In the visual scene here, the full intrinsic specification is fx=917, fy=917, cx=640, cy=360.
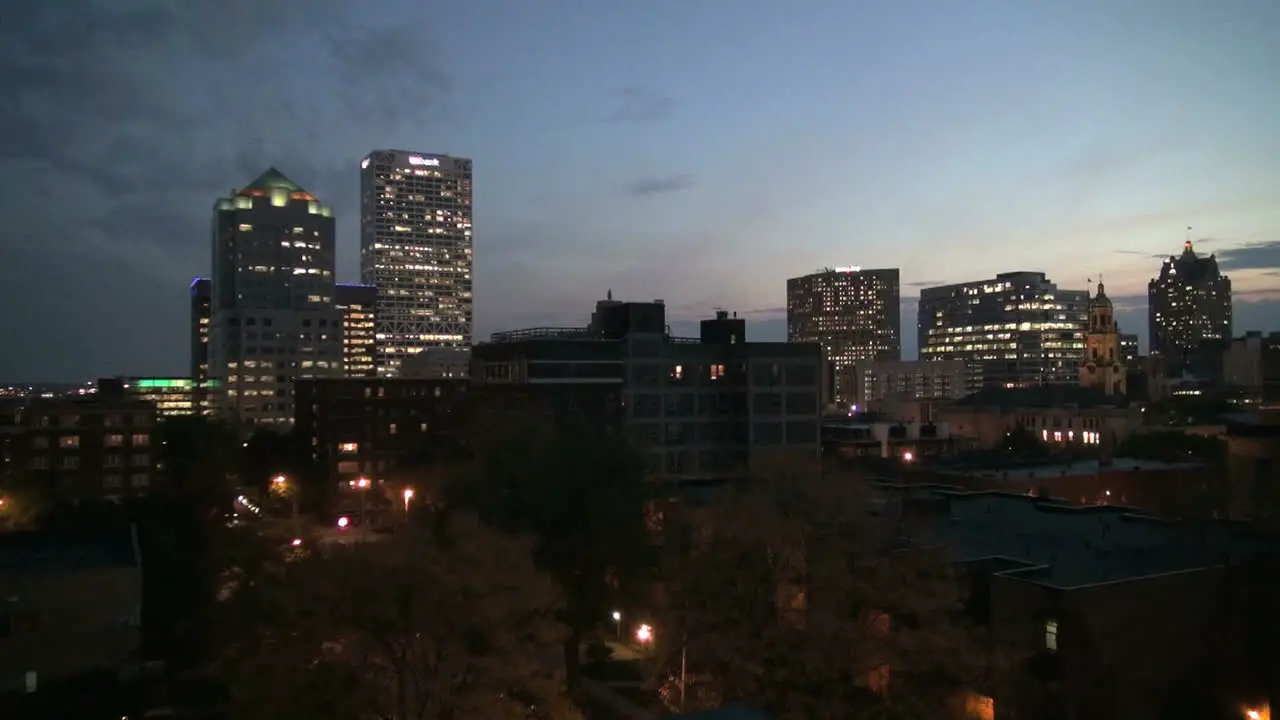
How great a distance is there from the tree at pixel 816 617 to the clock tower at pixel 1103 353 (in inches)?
4340

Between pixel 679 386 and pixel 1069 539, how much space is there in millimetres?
40352

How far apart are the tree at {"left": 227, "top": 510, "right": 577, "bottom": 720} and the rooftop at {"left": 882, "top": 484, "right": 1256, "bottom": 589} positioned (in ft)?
42.8

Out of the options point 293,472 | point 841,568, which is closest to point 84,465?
point 293,472

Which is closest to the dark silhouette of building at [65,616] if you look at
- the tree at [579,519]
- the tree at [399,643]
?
the tree at [579,519]

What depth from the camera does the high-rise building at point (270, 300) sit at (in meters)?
153

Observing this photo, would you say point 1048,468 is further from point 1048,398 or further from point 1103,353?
point 1103,353

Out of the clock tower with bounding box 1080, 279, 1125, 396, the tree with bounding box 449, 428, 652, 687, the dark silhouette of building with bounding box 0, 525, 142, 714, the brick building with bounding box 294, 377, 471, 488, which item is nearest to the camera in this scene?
the tree with bounding box 449, 428, 652, 687

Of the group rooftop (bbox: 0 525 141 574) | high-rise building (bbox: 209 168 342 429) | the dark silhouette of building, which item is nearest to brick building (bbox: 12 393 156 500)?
rooftop (bbox: 0 525 141 574)

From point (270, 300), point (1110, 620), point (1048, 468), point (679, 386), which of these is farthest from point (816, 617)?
point (270, 300)

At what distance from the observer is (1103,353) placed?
12300cm

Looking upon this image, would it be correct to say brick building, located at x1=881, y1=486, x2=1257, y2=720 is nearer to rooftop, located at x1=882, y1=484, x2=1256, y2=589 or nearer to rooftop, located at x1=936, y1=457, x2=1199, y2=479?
rooftop, located at x1=882, y1=484, x2=1256, y2=589

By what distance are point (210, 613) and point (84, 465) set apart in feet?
163

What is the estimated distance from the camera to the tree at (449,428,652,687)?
30.8 metres

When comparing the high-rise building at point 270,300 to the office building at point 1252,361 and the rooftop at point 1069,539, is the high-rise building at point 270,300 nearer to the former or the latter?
the rooftop at point 1069,539
